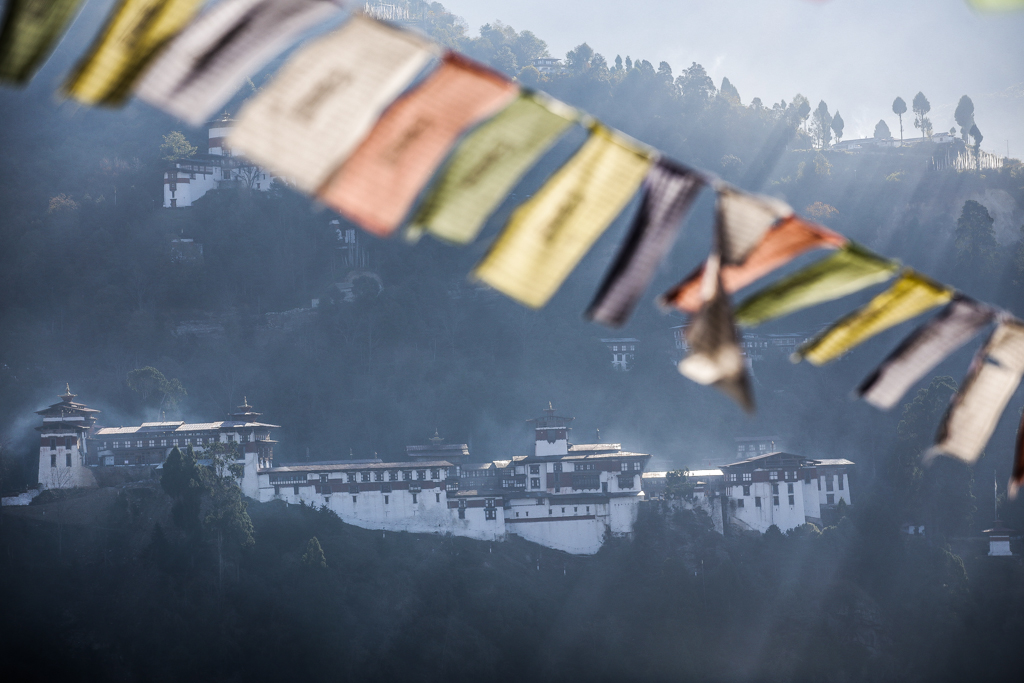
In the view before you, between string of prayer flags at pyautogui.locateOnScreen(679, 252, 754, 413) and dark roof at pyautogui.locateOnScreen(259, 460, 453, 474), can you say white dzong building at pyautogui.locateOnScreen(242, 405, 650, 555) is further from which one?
Result: string of prayer flags at pyautogui.locateOnScreen(679, 252, 754, 413)

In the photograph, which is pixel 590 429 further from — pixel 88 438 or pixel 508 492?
pixel 88 438

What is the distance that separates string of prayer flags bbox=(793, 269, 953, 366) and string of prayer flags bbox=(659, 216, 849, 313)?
702mm

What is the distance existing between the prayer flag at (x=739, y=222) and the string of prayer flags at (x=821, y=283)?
1.65ft

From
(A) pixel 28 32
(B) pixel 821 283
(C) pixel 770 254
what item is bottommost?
(B) pixel 821 283

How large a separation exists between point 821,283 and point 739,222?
946 mm

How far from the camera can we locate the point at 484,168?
582cm

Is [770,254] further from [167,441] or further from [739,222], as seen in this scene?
[167,441]

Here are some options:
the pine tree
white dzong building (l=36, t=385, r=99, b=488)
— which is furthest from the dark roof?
white dzong building (l=36, t=385, r=99, b=488)

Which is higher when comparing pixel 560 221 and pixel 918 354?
pixel 560 221

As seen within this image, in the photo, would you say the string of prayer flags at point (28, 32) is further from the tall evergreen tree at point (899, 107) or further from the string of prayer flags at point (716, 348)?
the tall evergreen tree at point (899, 107)

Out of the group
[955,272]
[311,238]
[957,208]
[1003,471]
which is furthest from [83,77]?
[957,208]

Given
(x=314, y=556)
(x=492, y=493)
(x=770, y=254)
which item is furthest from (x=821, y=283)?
(x=492, y=493)

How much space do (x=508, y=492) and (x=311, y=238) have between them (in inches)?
1146

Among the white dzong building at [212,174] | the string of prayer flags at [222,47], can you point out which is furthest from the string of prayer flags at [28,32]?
the white dzong building at [212,174]
